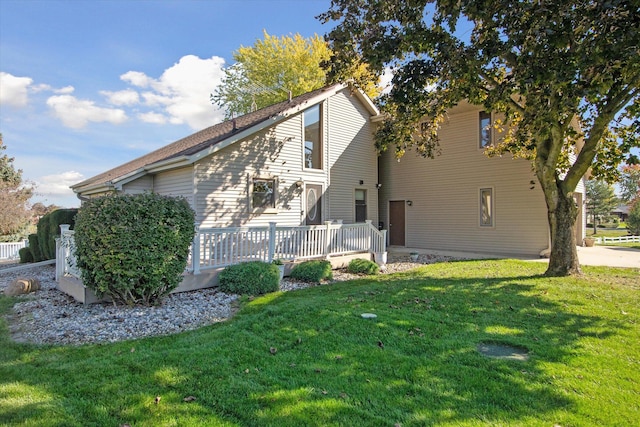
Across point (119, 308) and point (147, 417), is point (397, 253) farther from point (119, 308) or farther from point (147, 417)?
point (147, 417)

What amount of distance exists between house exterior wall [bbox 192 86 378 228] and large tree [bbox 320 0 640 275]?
3.34 meters

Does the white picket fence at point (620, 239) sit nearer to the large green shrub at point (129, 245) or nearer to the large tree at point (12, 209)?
the large green shrub at point (129, 245)

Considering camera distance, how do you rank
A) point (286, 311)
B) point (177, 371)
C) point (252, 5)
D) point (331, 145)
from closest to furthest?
point (177, 371) → point (286, 311) → point (252, 5) → point (331, 145)

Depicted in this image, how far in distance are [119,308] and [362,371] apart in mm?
4354

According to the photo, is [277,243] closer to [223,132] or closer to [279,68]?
[223,132]

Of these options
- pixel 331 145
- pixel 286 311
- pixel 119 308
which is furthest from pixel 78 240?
pixel 331 145

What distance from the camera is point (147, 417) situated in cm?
249

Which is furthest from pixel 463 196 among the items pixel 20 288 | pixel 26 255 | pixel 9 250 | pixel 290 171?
pixel 9 250

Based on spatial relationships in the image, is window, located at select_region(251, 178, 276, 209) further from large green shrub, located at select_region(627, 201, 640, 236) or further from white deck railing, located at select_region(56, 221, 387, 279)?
large green shrub, located at select_region(627, 201, 640, 236)

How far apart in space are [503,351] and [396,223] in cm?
1240

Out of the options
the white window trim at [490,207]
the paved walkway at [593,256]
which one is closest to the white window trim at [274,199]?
the paved walkway at [593,256]

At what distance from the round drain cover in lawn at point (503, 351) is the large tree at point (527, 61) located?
4.48 meters

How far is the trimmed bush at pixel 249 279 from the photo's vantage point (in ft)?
22.8

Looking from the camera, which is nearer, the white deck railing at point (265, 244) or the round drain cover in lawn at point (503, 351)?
the round drain cover in lawn at point (503, 351)
